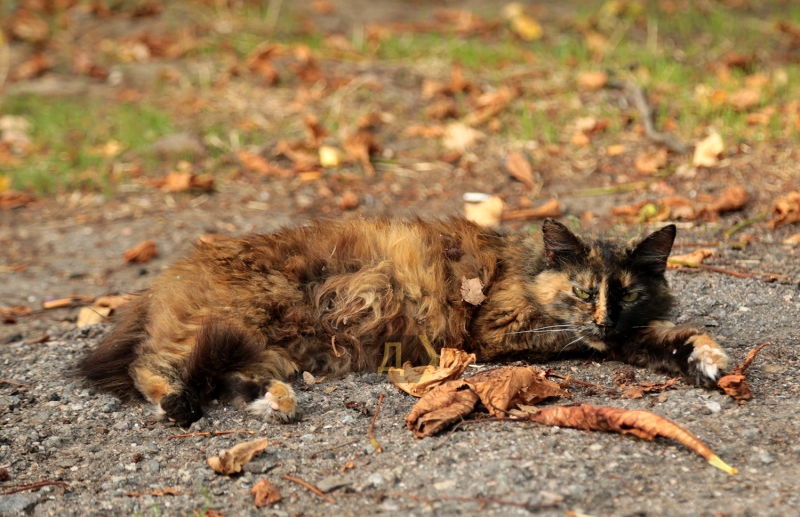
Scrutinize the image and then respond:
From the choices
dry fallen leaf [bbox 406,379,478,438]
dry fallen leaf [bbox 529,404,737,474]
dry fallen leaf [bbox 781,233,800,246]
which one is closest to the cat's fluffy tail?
dry fallen leaf [bbox 406,379,478,438]

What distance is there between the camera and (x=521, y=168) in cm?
662

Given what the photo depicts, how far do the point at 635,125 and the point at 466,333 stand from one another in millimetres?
3920

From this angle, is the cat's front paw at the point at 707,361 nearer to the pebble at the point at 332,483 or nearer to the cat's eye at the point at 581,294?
the cat's eye at the point at 581,294

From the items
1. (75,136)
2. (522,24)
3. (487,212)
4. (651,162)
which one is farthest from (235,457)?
(522,24)

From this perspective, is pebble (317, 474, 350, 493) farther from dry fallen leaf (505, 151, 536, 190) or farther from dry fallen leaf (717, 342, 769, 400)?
dry fallen leaf (505, 151, 536, 190)

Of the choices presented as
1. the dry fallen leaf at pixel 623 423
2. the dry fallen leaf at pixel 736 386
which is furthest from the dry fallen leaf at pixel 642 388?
the dry fallen leaf at pixel 623 423

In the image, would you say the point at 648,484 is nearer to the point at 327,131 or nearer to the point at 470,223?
the point at 470,223

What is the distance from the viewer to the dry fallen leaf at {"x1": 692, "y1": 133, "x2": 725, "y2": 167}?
20.4 feet

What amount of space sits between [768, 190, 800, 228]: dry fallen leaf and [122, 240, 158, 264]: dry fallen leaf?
444 cm

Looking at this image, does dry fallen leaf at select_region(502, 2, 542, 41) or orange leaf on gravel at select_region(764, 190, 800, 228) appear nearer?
orange leaf on gravel at select_region(764, 190, 800, 228)

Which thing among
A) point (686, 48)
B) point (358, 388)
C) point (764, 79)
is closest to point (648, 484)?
point (358, 388)

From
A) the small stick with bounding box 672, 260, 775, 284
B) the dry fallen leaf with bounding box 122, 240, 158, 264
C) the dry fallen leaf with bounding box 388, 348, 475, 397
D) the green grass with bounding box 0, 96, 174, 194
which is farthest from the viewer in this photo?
the green grass with bounding box 0, 96, 174, 194

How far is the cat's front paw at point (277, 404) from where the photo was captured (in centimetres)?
350

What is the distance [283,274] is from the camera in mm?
3967
